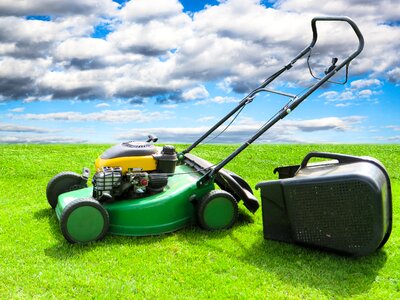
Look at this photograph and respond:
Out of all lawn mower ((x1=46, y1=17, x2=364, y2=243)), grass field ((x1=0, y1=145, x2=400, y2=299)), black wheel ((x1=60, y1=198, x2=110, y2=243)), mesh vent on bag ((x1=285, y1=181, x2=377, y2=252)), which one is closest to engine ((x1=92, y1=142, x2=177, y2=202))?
lawn mower ((x1=46, y1=17, x2=364, y2=243))

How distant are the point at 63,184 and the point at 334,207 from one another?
3.42 metres

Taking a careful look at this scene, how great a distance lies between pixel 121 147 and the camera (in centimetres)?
506

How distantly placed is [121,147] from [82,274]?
147 centimetres

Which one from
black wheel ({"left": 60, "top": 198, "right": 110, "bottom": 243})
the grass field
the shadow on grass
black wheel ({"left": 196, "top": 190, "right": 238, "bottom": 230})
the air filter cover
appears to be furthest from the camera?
black wheel ({"left": 196, "top": 190, "right": 238, "bottom": 230})

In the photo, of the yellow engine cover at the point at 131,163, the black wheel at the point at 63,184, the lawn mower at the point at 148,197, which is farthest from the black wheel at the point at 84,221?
the black wheel at the point at 63,184

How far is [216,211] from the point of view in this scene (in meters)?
5.17

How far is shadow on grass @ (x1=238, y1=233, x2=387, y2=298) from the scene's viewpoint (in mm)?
3947

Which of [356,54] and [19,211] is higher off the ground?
[356,54]

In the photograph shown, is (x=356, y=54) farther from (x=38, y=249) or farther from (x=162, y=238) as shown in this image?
(x=38, y=249)

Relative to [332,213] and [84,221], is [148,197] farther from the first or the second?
[332,213]

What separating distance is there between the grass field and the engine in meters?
0.48

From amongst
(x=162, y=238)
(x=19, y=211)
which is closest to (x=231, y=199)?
(x=162, y=238)

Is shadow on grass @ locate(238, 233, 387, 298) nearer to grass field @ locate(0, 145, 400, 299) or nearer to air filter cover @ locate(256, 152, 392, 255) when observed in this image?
grass field @ locate(0, 145, 400, 299)

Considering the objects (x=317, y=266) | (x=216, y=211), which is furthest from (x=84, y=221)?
(x=317, y=266)
